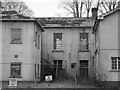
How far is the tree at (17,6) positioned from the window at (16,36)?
24237 millimetres

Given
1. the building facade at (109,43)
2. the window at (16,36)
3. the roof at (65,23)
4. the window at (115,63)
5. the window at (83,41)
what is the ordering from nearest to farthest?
the window at (115,63)
the building facade at (109,43)
the window at (16,36)
the window at (83,41)
the roof at (65,23)

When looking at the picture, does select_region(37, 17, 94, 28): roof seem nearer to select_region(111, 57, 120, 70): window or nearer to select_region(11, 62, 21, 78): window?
select_region(11, 62, 21, 78): window

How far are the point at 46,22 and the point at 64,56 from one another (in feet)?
18.5

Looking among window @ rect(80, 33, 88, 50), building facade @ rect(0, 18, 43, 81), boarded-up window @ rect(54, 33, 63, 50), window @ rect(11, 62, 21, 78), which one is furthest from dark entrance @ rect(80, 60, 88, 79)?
window @ rect(11, 62, 21, 78)

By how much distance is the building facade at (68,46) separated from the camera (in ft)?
142

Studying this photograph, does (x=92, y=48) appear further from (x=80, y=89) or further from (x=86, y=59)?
(x=80, y=89)

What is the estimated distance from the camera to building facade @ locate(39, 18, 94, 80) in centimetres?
4328

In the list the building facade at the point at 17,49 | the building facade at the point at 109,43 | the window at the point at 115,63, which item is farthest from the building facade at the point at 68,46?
the window at the point at 115,63

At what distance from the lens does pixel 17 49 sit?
1297 inches

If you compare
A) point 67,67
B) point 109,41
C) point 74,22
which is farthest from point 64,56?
point 109,41

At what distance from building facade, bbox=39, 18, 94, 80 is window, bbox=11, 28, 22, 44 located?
416 inches

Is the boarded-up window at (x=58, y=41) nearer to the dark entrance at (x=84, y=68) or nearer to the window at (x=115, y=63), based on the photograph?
the dark entrance at (x=84, y=68)

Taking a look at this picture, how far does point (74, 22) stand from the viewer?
45.0 m

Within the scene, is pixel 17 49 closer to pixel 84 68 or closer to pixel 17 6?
pixel 84 68
